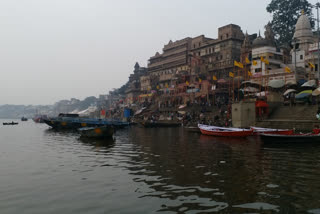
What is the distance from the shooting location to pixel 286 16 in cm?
7212

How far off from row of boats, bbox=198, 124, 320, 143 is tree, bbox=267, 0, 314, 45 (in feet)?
173

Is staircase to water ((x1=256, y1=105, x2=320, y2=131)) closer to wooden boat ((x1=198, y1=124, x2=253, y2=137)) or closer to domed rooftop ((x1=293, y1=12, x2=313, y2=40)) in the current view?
wooden boat ((x1=198, y1=124, x2=253, y2=137))

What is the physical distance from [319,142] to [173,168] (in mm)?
13896

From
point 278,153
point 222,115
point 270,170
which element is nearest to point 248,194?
point 270,170

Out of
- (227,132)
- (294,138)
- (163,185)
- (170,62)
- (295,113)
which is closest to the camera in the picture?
(163,185)

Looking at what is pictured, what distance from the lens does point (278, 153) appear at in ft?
52.9

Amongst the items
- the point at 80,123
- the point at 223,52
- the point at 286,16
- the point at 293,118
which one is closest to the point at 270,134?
the point at 293,118

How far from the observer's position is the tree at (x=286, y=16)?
232 ft

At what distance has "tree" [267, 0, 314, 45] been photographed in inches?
2788

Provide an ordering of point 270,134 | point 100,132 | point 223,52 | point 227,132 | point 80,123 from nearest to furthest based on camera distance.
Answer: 1. point 270,134
2. point 227,132
3. point 100,132
4. point 80,123
5. point 223,52

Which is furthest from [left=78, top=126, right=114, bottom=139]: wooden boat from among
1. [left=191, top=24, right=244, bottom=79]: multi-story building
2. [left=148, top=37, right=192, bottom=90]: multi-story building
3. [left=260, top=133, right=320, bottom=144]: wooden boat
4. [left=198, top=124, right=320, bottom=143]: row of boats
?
[left=148, top=37, right=192, bottom=90]: multi-story building

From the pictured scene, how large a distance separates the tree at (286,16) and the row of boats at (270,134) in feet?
173

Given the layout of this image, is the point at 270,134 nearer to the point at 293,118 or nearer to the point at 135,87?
the point at 293,118

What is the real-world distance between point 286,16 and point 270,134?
64865 mm
